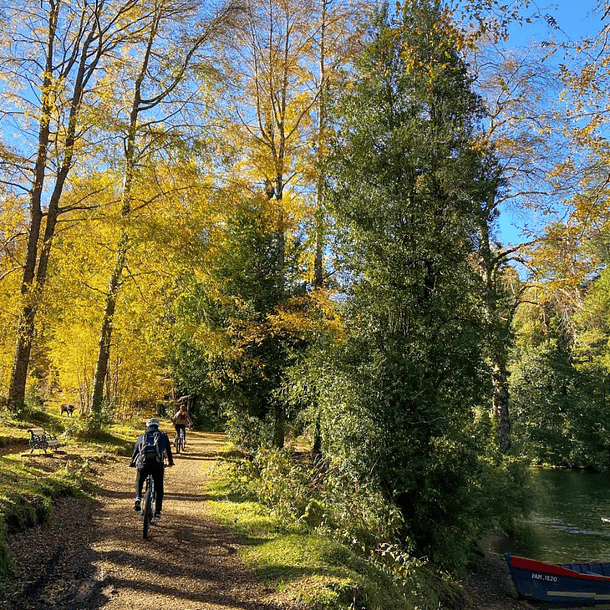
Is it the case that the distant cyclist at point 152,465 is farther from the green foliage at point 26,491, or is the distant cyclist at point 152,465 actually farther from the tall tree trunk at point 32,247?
the tall tree trunk at point 32,247

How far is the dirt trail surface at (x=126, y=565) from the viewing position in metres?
4.61

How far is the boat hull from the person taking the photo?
10594 mm

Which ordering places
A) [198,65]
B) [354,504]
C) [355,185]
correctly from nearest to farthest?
[354,504] < [355,185] < [198,65]

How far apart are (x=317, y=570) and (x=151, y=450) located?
2.59m

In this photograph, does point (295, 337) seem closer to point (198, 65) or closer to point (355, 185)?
point (355, 185)

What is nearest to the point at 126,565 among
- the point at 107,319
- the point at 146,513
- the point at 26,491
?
the point at 146,513

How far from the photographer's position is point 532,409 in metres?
33.8

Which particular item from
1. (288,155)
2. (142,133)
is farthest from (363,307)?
(142,133)

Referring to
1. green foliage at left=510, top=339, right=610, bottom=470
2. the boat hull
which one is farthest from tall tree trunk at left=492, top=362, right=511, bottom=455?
green foliage at left=510, top=339, right=610, bottom=470

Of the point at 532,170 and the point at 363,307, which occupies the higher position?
the point at 532,170

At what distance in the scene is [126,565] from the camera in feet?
17.4

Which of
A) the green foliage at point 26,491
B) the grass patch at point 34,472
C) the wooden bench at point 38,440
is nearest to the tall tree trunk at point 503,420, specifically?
the grass patch at point 34,472

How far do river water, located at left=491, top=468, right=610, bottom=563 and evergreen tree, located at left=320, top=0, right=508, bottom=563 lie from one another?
6.85 meters

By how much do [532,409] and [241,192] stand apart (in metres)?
28.9
